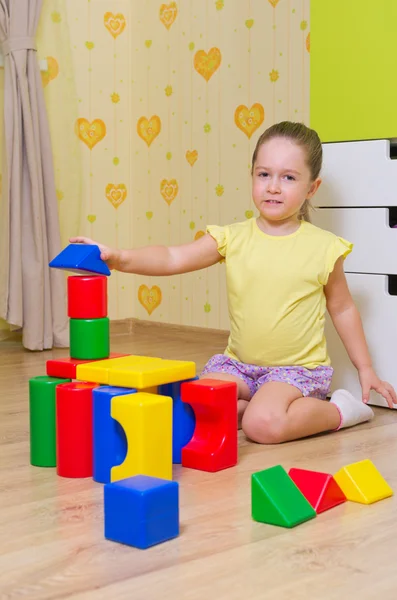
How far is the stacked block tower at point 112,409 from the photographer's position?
1.15m

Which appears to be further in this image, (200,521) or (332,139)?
(332,139)

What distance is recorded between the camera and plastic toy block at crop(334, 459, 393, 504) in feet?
3.71

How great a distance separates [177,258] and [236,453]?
0.44m

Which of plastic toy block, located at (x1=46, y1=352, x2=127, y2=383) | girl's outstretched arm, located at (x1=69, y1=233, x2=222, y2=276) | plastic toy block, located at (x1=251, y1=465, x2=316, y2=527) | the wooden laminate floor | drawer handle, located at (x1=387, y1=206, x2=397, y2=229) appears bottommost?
the wooden laminate floor

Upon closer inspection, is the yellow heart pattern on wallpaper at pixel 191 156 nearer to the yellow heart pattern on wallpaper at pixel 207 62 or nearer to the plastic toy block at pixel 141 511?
the yellow heart pattern on wallpaper at pixel 207 62

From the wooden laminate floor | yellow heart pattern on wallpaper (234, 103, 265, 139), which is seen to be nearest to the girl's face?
the wooden laminate floor

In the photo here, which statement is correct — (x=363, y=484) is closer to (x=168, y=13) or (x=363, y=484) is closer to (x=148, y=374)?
(x=148, y=374)

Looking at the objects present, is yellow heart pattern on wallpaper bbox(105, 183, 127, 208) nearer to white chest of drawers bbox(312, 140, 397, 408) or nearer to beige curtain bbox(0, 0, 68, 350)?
beige curtain bbox(0, 0, 68, 350)

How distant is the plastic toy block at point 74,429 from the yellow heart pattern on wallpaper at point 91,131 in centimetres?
176

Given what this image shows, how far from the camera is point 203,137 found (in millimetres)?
2695

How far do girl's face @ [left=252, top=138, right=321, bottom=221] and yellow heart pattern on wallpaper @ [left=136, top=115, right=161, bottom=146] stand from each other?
1.32m

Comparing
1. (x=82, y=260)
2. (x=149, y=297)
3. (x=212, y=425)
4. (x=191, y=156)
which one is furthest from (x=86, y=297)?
(x=149, y=297)

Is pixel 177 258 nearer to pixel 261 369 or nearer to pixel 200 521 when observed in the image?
pixel 261 369

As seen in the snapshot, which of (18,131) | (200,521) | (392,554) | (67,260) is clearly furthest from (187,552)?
(18,131)
